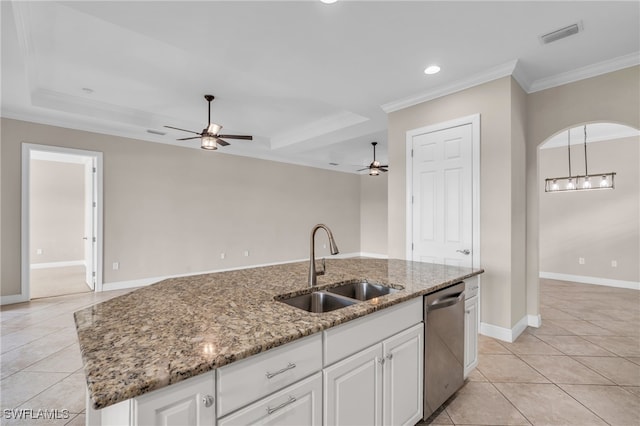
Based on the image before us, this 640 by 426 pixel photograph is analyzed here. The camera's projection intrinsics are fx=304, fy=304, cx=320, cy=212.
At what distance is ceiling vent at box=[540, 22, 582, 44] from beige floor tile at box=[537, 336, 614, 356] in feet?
9.30

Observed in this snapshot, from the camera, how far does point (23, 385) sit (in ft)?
Answer: 7.57

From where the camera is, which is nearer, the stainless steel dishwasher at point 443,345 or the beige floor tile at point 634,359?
the stainless steel dishwasher at point 443,345

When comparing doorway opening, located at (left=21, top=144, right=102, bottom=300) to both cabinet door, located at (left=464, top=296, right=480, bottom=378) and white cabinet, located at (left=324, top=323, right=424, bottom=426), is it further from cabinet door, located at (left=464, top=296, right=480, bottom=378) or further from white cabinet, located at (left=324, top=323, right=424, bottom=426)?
cabinet door, located at (left=464, top=296, right=480, bottom=378)

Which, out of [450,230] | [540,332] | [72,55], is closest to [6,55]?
[72,55]

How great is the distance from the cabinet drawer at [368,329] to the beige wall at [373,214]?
7386mm

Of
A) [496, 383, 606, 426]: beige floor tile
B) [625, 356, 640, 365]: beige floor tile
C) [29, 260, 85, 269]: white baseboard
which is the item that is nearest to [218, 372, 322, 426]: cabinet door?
[496, 383, 606, 426]: beige floor tile

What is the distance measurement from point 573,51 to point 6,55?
5299 millimetres

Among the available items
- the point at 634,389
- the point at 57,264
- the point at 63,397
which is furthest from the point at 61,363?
the point at 57,264

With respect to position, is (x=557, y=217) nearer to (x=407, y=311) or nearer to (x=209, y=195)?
(x=407, y=311)

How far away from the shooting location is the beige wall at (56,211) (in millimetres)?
7402

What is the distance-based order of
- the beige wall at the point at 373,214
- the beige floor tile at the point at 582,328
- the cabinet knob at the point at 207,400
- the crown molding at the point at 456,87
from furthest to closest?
the beige wall at the point at 373,214 → the beige floor tile at the point at 582,328 → the crown molding at the point at 456,87 → the cabinet knob at the point at 207,400

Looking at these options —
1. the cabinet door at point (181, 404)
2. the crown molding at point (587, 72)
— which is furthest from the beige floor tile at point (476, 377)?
the crown molding at point (587, 72)

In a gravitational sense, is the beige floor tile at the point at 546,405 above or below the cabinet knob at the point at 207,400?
below

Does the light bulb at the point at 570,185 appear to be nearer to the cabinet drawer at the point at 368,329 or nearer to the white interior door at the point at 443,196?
the white interior door at the point at 443,196
